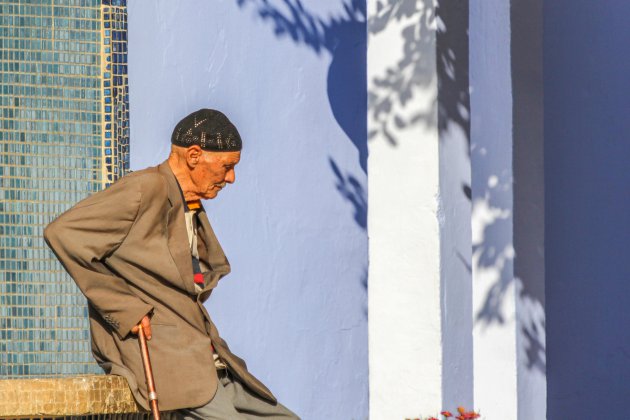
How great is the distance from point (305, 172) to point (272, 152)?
207 mm

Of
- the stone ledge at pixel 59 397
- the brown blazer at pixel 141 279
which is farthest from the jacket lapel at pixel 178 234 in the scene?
the stone ledge at pixel 59 397

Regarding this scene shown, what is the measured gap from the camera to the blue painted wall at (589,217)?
9039 millimetres

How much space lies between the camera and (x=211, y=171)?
20.6 ft

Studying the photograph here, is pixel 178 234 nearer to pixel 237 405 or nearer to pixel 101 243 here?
pixel 101 243

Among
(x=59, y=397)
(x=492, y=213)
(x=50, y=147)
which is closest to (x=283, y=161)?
(x=492, y=213)

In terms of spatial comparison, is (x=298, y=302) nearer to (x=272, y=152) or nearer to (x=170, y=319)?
(x=272, y=152)

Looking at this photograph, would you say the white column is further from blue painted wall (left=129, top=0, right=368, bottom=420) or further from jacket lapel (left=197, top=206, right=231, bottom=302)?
jacket lapel (left=197, top=206, right=231, bottom=302)

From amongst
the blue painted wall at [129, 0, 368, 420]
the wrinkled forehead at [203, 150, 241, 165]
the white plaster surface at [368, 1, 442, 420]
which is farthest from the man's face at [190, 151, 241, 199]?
the blue painted wall at [129, 0, 368, 420]

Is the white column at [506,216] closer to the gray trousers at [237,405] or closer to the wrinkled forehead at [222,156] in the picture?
the gray trousers at [237,405]

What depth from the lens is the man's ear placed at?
6277 millimetres

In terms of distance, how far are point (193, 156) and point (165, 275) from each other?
1.56ft

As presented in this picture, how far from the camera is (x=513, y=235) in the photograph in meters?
8.29

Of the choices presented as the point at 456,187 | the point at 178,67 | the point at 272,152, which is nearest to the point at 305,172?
the point at 272,152

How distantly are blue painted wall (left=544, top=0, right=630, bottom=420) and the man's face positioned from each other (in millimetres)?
3260
